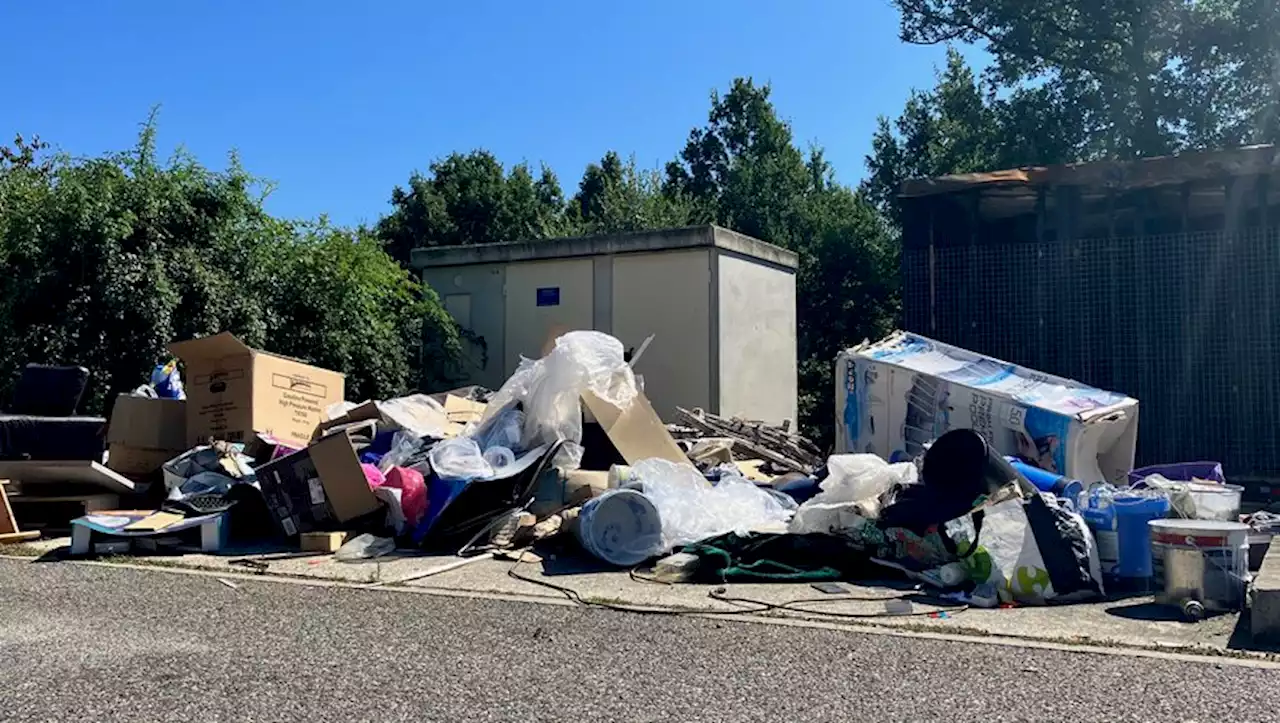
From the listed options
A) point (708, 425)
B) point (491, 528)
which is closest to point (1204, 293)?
point (708, 425)

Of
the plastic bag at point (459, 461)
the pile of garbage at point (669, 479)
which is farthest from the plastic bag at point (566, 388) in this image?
the plastic bag at point (459, 461)

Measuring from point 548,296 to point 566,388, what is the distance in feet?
22.1

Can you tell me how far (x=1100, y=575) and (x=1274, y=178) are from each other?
7.03 m

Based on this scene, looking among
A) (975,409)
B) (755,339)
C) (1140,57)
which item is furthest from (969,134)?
(975,409)

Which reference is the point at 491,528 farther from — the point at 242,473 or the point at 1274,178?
the point at 1274,178

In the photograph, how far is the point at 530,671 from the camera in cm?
456

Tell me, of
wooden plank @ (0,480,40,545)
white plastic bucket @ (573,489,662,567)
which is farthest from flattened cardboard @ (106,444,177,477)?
white plastic bucket @ (573,489,662,567)

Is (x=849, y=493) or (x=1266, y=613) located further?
(x=849, y=493)

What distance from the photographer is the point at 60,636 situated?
5.30 m

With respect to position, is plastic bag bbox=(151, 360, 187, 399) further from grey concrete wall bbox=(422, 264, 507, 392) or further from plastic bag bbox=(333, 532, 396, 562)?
grey concrete wall bbox=(422, 264, 507, 392)

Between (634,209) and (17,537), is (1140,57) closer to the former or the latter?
(634,209)

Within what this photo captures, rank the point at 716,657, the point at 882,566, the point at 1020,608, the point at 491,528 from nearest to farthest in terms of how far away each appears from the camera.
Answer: the point at 716,657
the point at 1020,608
the point at 882,566
the point at 491,528

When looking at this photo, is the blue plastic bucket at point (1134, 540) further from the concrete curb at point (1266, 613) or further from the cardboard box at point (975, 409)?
the cardboard box at point (975, 409)

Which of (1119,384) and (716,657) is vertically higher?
(1119,384)
